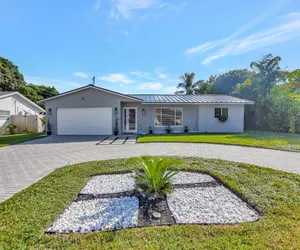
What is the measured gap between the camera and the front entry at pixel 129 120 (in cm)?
1614

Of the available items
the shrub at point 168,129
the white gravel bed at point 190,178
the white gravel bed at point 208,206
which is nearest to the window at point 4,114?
the shrub at point 168,129

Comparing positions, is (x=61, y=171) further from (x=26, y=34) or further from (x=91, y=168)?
(x=26, y=34)

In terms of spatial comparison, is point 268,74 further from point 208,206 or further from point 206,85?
point 208,206

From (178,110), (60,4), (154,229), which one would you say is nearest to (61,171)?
(154,229)

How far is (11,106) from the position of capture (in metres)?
18.6

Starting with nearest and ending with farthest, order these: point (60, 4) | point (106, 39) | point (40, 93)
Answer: point (60, 4) → point (106, 39) → point (40, 93)

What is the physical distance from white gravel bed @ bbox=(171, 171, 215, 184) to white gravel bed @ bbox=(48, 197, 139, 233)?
1.48 meters

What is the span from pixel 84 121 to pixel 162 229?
14.1m

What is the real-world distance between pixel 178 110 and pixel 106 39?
340 inches

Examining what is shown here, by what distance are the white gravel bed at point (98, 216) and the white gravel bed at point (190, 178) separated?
148 centimetres

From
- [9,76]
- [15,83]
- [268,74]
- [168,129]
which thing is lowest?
[168,129]

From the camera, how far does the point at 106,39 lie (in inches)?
532

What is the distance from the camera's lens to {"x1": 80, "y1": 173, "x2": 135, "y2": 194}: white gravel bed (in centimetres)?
416

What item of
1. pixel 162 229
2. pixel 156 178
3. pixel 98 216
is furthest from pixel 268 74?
pixel 98 216
